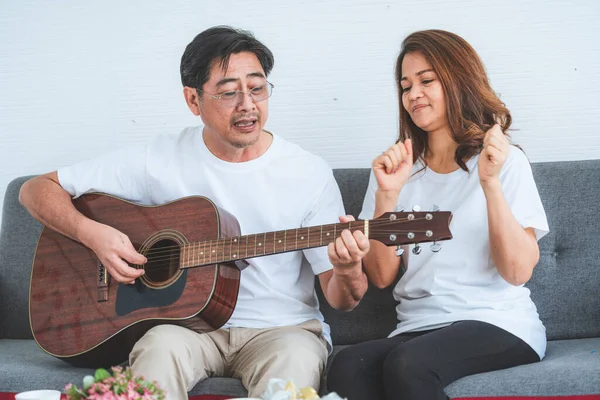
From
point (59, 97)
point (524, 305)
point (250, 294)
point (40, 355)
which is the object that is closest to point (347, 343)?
point (250, 294)

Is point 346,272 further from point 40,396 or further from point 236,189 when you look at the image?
point 40,396

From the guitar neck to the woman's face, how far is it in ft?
1.50

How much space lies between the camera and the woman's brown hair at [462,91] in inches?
81.0

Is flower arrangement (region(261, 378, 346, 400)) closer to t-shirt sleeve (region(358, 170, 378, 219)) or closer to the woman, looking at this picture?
the woman

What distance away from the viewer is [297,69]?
2689mm

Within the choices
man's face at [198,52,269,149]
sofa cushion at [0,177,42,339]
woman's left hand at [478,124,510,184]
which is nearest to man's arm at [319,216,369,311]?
woman's left hand at [478,124,510,184]

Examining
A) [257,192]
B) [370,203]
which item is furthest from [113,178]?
[370,203]

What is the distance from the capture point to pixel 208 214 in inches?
80.2

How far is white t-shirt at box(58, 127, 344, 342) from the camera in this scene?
216cm

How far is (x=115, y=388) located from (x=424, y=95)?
125 centimetres

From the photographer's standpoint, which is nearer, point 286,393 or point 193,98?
point 286,393

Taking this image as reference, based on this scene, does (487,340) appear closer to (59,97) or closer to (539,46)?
(539,46)

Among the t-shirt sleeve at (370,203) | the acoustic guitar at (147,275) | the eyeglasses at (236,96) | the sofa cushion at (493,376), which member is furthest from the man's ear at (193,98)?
the sofa cushion at (493,376)

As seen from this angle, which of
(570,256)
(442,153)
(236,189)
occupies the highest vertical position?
(442,153)
